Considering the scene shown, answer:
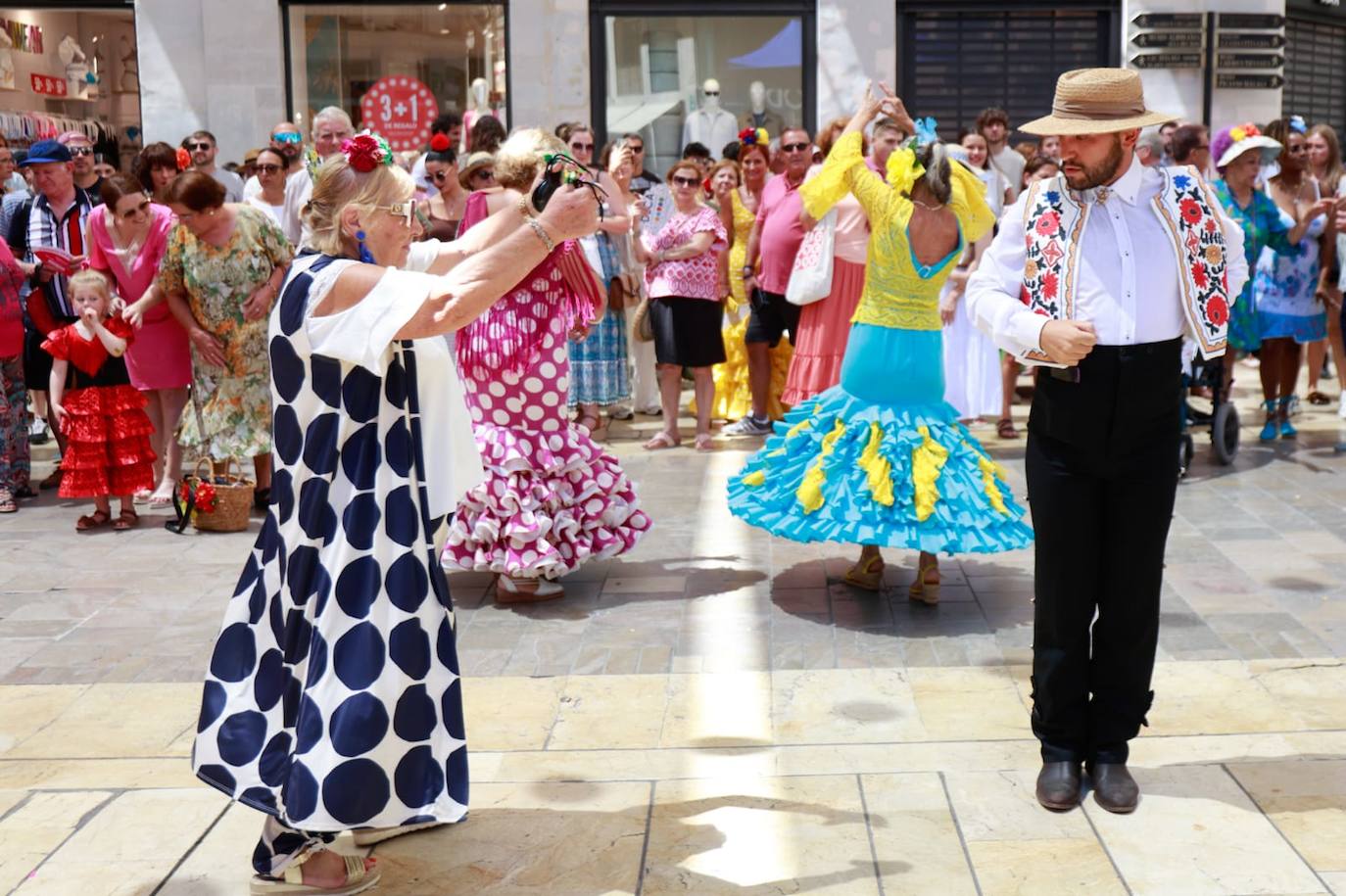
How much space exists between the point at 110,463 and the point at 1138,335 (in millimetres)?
6081

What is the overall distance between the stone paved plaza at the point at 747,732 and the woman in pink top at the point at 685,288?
257cm

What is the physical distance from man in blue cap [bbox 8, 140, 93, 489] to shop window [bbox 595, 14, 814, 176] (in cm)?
658

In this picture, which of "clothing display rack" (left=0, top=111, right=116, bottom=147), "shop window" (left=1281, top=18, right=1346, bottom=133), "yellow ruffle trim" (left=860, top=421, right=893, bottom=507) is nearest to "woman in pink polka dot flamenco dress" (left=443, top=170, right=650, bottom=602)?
"yellow ruffle trim" (left=860, top=421, right=893, bottom=507)

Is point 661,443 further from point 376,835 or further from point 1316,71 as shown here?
point 1316,71

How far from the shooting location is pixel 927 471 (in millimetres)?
6215

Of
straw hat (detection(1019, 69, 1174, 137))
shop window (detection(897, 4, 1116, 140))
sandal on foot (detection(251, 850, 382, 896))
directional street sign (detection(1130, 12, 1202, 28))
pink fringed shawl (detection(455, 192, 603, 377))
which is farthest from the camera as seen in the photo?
shop window (detection(897, 4, 1116, 140))

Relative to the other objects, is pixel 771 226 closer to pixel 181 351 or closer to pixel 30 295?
pixel 181 351

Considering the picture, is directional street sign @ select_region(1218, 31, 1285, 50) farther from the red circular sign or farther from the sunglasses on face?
the sunglasses on face

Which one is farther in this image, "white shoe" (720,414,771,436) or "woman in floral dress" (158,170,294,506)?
"white shoe" (720,414,771,436)

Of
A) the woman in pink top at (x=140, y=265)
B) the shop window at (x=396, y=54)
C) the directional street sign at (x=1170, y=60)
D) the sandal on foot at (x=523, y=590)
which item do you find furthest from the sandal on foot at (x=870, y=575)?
the directional street sign at (x=1170, y=60)

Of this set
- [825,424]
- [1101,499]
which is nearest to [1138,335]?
[1101,499]

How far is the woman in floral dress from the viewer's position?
8281 mm

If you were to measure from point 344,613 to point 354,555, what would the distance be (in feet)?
0.46

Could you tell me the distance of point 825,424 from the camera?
21.3 feet
